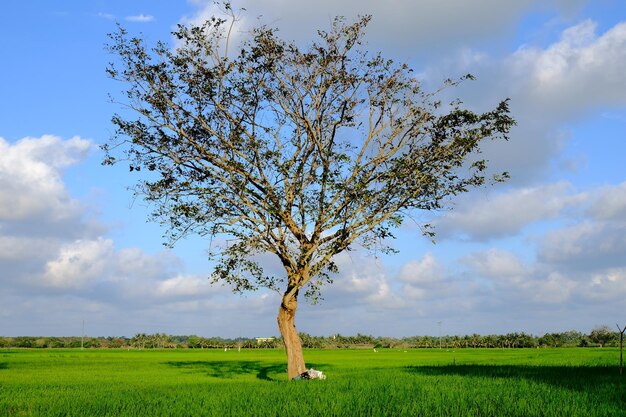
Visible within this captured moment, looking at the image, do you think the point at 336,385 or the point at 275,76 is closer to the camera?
the point at 336,385

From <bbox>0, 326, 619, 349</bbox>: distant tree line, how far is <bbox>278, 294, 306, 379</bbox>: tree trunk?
4423 inches

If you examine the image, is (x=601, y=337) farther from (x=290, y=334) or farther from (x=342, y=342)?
(x=290, y=334)

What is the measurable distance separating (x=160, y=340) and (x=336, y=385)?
152419 millimetres

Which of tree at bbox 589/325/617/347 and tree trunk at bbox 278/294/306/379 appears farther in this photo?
tree at bbox 589/325/617/347

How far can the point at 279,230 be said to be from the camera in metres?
29.1

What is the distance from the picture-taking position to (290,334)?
29.3m

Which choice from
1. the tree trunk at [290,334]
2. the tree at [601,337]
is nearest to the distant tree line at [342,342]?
the tree at [601,337]

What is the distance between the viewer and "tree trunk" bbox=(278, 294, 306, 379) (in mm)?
29062

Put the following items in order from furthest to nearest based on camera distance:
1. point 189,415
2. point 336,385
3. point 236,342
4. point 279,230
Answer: point 236,342, point 279,230, point 336,385, point 189,415

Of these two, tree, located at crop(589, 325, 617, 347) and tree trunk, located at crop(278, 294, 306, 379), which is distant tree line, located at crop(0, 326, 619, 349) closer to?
tree, located at crop(589, 325, 617, 347)

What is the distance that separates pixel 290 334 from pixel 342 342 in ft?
445

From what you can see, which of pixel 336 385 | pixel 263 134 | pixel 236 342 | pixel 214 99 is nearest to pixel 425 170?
pixel 263 134

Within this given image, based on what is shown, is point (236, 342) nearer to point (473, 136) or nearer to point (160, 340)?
point (160, 340)

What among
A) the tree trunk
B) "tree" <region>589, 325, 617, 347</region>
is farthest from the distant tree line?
the tree trunk
